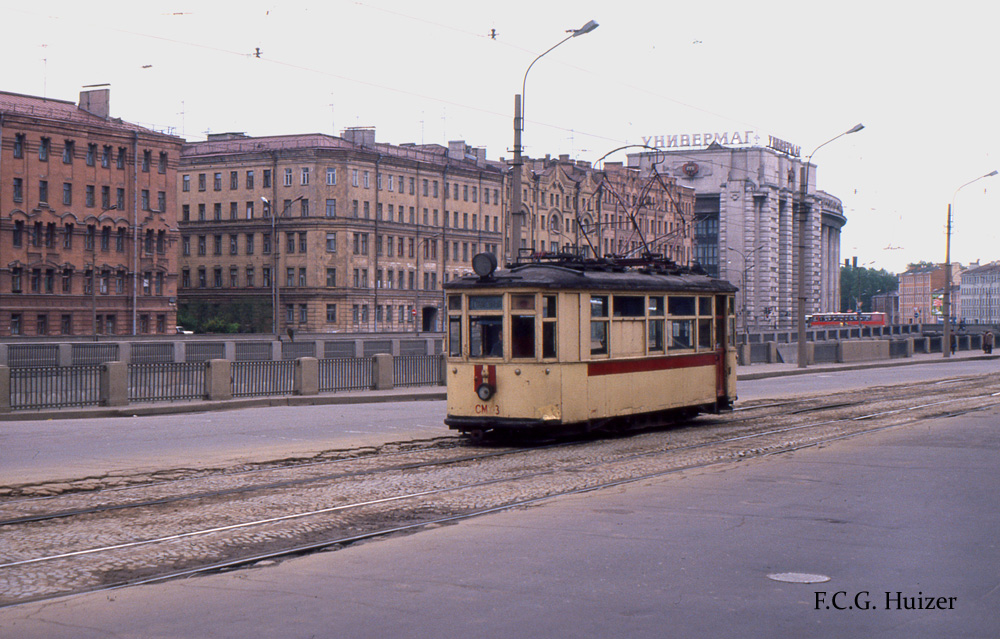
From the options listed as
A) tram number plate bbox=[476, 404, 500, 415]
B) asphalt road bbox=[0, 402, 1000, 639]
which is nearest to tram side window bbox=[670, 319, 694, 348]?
tram number plate bbox=[476, 404, 500, 415]

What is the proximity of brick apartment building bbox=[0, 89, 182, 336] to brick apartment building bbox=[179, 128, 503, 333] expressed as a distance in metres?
8.40

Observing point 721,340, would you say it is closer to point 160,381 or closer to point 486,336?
point 486,336

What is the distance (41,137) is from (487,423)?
5794 centimetres

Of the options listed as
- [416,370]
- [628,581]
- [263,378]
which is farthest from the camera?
[416,370]

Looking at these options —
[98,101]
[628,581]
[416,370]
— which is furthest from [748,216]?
[628,581]

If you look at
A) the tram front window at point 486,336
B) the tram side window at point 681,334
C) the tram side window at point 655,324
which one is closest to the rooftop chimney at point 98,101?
the tram side window at point 681,334

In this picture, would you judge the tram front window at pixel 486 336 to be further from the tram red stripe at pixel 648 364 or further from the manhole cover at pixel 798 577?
the manhole cover at pixel 798 577

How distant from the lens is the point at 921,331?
94.5 metres

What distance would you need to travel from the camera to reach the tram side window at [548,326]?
16.0 meters

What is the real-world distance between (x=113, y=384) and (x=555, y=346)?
10.8 metres

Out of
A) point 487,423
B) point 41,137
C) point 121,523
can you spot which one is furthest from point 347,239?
point 121,523

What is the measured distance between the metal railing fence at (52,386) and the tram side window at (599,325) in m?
10.8

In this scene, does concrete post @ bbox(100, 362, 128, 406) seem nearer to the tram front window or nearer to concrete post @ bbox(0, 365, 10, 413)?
concrete post @ bbox(0, 365, 10, 413)

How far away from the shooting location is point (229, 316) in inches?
3314
